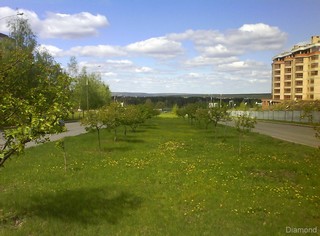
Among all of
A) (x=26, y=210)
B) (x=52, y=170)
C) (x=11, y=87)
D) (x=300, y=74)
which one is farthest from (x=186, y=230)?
(x=300, y=74)

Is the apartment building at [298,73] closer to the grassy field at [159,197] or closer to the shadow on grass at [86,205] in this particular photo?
the grassy field at [159,197]

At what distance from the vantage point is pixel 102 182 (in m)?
12.7

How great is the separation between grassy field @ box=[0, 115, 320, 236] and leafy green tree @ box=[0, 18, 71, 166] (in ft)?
Answer: 6.61

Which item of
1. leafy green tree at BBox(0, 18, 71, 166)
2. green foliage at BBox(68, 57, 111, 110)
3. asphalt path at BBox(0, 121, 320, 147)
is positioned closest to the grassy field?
leafy green tree at BBox(0, 18, 71, 166)

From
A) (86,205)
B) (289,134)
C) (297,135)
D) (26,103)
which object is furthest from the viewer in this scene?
(289,134)

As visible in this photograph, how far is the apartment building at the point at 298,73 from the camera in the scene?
363ft

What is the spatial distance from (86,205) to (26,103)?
3.17 metres

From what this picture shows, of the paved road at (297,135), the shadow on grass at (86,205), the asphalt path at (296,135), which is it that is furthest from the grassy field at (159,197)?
the paved road at (297,135)

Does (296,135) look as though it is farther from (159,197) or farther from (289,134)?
(159,197)

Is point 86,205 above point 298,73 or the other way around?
the other way around

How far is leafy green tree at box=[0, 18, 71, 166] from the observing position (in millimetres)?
7672

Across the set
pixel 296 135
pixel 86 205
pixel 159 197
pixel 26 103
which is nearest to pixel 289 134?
pixel 296 135

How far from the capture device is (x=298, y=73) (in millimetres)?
119562

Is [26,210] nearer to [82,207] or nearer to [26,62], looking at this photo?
[82,207]
